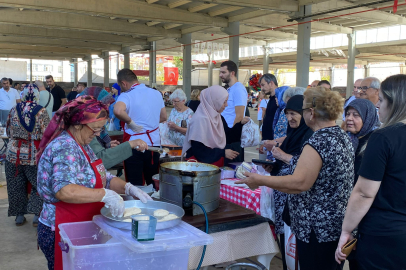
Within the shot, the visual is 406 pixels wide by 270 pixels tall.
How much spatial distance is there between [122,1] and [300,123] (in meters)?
11.0

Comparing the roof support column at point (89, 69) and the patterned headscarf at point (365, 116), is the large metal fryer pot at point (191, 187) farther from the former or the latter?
the roof support column at point (89, 69)

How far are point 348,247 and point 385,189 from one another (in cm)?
33

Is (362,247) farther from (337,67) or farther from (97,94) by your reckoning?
(337,67)

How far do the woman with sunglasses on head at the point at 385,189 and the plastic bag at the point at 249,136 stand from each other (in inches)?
85.9

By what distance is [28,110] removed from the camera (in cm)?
414

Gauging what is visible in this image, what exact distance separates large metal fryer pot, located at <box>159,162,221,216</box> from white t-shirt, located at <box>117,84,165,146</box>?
1933mm

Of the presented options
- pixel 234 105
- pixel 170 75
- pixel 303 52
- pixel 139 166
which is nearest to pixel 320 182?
pixel 139 166

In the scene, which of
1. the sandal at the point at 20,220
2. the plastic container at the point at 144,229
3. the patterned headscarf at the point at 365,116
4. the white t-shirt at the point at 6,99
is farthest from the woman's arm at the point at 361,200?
the white t-shirt at the point at 6,99

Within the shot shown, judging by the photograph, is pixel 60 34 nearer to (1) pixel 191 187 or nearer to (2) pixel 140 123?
(2) pixel 140 123

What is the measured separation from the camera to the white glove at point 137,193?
2062mm

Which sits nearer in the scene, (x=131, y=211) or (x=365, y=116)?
(x=131, y=211)

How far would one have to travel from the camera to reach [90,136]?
1.99m

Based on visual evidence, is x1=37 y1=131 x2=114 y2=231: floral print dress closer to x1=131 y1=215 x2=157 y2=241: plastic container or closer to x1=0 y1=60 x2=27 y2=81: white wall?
x1=131 y1=215 x2=157 y2=241: plastic container

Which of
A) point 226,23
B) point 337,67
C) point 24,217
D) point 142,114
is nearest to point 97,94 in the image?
point 142,114
